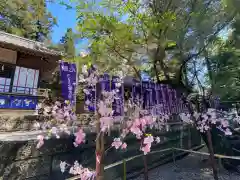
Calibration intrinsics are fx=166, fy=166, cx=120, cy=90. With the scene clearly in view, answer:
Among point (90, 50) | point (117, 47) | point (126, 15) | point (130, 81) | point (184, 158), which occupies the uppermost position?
point (126, 15)

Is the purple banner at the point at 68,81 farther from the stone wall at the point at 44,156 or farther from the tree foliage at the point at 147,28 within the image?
the stone wall at the point at 44,156

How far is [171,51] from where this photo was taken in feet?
17.6

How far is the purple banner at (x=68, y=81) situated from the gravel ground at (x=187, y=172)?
384cm

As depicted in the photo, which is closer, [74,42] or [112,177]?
[74,42]

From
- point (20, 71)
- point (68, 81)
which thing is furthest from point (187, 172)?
point (20, 71)

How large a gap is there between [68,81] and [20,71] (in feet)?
17.1

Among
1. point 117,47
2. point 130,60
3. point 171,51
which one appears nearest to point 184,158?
point 171,51

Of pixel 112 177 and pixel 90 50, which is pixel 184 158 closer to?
pixel 112 177

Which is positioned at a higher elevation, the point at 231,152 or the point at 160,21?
the point at 160,21

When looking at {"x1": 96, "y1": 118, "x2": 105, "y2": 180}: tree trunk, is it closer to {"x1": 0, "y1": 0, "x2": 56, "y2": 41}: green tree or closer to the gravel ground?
the gravel ground

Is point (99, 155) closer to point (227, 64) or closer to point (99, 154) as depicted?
point (99, 154)

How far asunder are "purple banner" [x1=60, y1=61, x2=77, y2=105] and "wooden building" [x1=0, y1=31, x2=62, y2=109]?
404cm

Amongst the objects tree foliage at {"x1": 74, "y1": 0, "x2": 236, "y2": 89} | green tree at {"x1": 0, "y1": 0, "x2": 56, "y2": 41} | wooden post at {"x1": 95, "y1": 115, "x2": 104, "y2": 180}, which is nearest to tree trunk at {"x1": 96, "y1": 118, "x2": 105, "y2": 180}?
wooden post at {"x1": 95, "y1": 115, "x2": 104, "y2": 180}

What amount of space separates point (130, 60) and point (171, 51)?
59.5 inches
